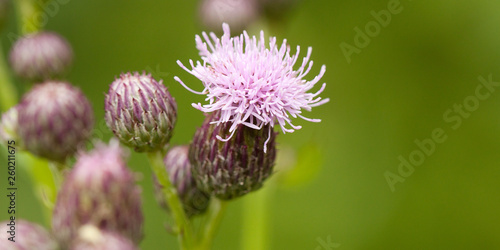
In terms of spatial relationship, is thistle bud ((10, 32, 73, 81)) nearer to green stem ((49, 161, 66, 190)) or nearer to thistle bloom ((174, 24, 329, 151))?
green stem ((49, 161, 66, 190))

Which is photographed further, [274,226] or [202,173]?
[274,226]

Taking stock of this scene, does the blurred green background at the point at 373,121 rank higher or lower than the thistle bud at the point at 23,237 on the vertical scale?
higher

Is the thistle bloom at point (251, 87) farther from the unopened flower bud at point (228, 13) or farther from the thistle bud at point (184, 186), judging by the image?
the unopened flower bud at point (228, 13)

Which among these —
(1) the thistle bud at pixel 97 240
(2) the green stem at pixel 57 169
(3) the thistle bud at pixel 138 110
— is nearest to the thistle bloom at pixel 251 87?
(3) the thistle bud at pixel 138 110

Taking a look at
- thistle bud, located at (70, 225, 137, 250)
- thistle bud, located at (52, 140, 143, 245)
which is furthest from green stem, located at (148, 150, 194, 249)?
thistle bud, located at (70, 225, 137, 250)

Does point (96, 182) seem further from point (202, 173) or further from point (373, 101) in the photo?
point (373, 101)

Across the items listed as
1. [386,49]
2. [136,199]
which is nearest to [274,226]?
[386,49]

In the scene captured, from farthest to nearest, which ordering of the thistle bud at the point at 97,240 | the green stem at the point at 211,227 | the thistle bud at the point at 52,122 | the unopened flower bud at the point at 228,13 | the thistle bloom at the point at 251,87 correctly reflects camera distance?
the unopened flower bud at the point at 228,13 < the thistle bud at the point at 52,122 < the green stem at the point at 211,227 < the thistle bloom at the point at 251,87 < the thistle bud at the point at 97,240

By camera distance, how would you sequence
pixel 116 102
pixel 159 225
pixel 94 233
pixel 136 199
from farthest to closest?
pixel 159 225
pixel 116 102
pixel 136 199
pixel 94 233
